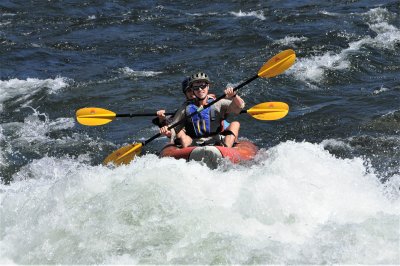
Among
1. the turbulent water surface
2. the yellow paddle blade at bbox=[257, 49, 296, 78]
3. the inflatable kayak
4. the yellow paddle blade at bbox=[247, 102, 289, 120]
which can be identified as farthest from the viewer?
the yellow paddle blade at bbox=[257, 49, 296, 78]

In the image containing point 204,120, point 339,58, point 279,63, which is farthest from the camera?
point 339,58

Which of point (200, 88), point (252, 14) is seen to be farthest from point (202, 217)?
point (252, 14)

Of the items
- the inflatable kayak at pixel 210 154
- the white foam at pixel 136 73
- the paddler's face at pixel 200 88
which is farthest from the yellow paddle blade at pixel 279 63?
the white foam at pixel 136 73

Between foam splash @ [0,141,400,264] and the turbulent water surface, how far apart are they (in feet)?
0.05

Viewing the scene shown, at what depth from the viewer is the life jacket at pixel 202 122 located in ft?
27.5

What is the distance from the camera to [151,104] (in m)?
11.4

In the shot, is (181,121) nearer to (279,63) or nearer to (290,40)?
(279,63)

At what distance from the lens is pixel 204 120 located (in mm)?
8375

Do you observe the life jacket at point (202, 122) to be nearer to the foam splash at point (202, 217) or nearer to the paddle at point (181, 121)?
the paddle at point (181, 121)

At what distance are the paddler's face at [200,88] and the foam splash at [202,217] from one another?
1.32 meters

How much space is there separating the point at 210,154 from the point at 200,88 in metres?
1.14

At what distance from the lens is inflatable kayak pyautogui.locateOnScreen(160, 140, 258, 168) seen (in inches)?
295

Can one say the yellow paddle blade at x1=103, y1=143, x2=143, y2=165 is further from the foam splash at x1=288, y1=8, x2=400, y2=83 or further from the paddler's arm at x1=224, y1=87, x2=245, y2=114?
the foam splash at x1=288, y1=8, x2=400, y2=83

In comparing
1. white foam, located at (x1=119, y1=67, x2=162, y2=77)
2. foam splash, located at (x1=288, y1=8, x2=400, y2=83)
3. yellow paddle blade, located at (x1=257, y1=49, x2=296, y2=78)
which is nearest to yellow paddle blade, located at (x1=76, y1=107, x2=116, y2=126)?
yellow paddle blade, located at (x1=257, y1=49, x2=296, y2=78)
